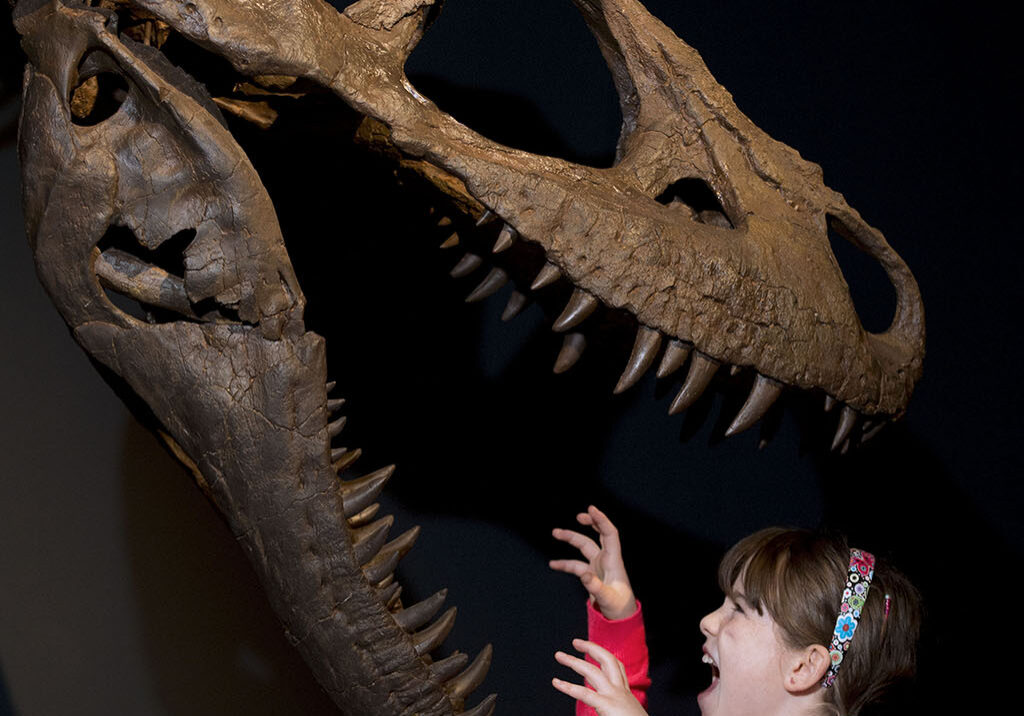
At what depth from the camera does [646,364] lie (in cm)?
121

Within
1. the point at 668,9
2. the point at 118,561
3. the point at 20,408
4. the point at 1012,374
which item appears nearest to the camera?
the point at 20,408


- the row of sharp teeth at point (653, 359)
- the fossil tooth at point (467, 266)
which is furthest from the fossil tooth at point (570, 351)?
the fossil tooth at point (467, 266)

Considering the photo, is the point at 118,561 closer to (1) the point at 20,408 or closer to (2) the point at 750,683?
(1) the point at 20,408

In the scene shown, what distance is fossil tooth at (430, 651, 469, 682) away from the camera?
3.89ft

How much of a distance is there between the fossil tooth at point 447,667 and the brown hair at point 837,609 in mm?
460

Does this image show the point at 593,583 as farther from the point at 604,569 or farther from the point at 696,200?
the point at 696,200

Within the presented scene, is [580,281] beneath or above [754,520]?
above

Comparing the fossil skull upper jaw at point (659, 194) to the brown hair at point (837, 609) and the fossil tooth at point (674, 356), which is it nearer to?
the fossil tooth at point (674, 356)

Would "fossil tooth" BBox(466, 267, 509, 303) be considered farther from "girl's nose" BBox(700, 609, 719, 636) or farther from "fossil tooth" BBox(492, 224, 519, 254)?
"girl's nose" BBox(700, 609, 719, 636)

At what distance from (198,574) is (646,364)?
0.92 metres

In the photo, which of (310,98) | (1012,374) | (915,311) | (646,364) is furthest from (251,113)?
(1012,374)

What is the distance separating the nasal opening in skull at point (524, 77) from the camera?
6.35ft

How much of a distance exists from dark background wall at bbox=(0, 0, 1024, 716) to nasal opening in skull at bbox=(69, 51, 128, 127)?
0.25 m

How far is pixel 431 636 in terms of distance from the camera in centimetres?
119
